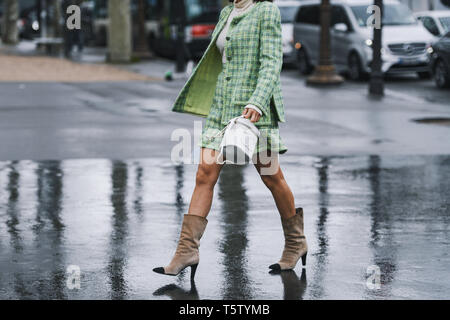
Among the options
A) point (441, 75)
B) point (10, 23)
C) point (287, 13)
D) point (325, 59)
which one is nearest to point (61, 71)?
point (287, 13)

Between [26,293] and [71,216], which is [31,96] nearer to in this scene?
[71,216]

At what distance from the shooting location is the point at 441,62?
73.3ft

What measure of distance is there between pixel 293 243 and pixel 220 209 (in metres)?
2.30

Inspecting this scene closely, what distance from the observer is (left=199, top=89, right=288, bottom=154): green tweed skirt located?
20.9ft

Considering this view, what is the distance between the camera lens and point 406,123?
51.4 feet

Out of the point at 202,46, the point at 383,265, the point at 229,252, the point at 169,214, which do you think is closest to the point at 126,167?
the point at 169,214

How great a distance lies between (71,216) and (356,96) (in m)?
12.4

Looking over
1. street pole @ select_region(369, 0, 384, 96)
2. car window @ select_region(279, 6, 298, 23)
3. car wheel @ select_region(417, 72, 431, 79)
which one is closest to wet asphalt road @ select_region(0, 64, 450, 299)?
street pole @ select_region(369, 0, 384, 96)

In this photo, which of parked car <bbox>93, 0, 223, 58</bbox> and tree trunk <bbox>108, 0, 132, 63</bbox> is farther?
tree trunk <bbox>108, 0, 132, 63</bbox>

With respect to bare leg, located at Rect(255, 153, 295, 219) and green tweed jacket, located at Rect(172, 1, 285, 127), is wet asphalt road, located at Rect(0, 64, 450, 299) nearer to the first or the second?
bare leg, located at Rect(255, 153, 295, 219)

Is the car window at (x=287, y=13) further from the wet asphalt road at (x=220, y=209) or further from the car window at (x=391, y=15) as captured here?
the wet asphalt road at (x=220, y=209)

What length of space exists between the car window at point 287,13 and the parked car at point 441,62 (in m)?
8.84

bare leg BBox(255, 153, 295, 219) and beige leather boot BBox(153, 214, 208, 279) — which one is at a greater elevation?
bare leg BBox(255, 153, 295, 219)

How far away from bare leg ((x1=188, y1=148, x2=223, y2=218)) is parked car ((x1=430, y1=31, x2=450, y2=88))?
53.0 feet
